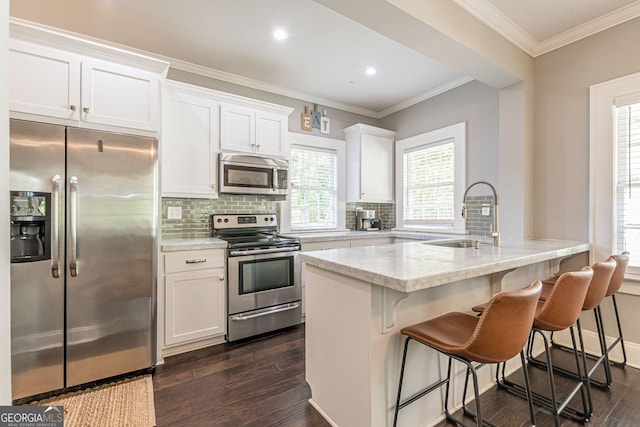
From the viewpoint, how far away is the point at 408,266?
1362mm

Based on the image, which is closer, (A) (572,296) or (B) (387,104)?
(A) (572,296)

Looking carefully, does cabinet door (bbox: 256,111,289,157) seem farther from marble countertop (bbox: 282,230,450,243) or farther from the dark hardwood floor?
the dark hardwood floor

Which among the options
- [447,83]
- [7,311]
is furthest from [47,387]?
[447,83]

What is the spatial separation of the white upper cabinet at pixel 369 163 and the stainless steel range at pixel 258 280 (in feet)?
4.76

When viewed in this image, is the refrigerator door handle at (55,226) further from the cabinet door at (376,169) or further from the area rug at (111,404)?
the cabinet door at (376,169)

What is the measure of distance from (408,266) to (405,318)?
A: 34 centimetres

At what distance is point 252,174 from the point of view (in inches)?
123

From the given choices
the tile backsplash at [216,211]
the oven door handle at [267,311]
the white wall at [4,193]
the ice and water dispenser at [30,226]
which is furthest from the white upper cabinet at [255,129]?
the white wall at [4,193]

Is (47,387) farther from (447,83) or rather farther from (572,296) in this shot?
(447,83)

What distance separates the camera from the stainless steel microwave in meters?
2.98

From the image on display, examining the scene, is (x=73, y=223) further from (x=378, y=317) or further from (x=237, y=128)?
(x=378, y=317)

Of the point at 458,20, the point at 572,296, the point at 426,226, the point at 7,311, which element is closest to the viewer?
the point at 7,311

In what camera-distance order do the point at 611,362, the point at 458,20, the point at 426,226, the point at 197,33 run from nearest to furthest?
the point at 458,20, the point at 611,362, the point at 197,33, the point at 426,226

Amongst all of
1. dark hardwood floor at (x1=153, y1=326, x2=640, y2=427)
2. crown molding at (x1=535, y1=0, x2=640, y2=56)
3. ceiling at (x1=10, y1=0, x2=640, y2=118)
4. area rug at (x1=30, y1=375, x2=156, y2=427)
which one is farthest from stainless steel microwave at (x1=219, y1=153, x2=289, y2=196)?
crown molding at (x1=535, y1=0, x2=640, y2=56)
